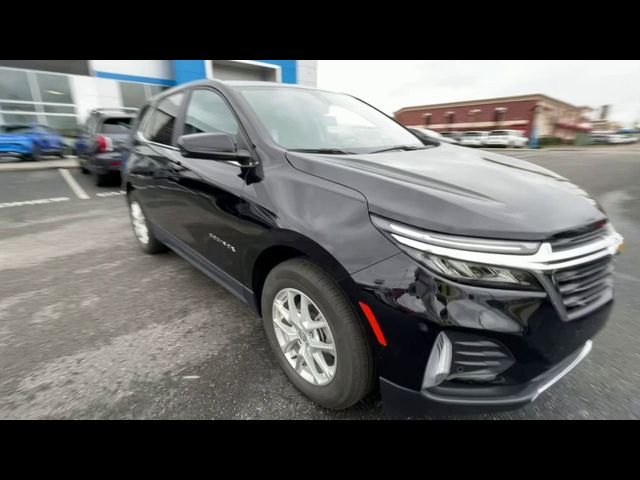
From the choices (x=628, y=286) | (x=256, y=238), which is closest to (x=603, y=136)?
(x=628, y=286)

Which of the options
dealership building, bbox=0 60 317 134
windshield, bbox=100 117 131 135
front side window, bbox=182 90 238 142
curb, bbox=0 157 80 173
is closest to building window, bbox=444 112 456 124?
dealership building, bbox=0 60 317 134

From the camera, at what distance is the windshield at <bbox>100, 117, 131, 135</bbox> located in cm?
762

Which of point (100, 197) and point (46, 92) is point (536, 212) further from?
point (46, 92)

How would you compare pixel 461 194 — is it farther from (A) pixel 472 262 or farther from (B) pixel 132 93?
(B) pixel 132 93

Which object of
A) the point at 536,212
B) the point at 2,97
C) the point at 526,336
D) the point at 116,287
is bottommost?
the point at 116,287

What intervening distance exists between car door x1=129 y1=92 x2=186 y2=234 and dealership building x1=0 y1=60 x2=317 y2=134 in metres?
11.4

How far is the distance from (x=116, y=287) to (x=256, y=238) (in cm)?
205

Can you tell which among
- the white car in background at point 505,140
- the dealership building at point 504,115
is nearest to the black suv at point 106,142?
the white car in background at point 505,140

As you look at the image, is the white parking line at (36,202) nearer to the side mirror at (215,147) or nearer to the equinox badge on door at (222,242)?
the equinox badge on door at (222,242)

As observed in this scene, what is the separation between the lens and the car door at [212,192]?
6.78 feet

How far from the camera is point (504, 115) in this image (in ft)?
130

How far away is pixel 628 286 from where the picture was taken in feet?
10.1

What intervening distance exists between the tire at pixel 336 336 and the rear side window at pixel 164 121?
1.93 m

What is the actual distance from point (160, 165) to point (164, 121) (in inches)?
18.3
